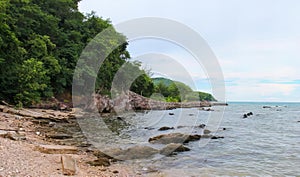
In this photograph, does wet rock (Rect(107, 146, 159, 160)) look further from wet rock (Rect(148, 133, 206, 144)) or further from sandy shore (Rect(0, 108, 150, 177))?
wet rock (Rect(148, 133, 206, 144))

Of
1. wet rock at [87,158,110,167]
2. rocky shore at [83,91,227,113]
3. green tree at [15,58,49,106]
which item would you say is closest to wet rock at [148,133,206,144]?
wet rock at [87,158,110,167]

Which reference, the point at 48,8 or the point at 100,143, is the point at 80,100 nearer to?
the point at 48,8

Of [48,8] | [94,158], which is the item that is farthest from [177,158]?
[48,8]

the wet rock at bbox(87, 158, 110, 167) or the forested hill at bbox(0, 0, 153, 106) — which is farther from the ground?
the forested hill at bbox(0, 0, 153, 106)

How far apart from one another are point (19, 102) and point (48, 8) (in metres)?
17.9

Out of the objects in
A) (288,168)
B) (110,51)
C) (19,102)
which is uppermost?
(110,51)

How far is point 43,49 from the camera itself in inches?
1099

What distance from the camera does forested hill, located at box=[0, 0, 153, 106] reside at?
23.4 meters

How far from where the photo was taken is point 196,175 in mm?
9344

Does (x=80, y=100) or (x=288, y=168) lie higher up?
(x=80, y=100)

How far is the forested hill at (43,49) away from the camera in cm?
2339

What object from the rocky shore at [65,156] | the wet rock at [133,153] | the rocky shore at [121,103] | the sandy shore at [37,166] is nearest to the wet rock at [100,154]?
the rocky shore at [65,156]

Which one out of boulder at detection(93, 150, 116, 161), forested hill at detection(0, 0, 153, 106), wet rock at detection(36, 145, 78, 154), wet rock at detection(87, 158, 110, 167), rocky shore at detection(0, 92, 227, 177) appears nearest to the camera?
rocky shore at detection(0, 92, 227, 177)

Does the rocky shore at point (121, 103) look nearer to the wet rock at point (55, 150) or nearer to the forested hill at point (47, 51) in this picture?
the forested hill at point (47, 51)
